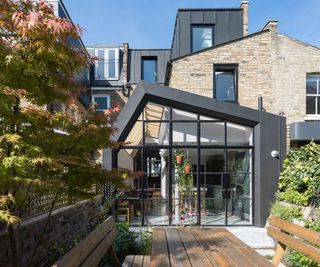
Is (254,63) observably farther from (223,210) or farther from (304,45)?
(223,210)

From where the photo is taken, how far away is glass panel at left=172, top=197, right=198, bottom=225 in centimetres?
1106

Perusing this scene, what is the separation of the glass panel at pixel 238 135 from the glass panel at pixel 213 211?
1801 mm

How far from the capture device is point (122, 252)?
258 inches

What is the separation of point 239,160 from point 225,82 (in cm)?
367

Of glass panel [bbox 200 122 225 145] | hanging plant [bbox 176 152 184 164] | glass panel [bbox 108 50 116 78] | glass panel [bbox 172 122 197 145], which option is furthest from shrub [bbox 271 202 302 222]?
glass panel [bbox 108 50 116 78]

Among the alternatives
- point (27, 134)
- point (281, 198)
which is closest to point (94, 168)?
point (27, 134)

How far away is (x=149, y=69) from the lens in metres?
24.5

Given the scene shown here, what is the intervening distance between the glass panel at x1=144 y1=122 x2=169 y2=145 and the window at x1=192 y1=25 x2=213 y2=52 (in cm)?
645

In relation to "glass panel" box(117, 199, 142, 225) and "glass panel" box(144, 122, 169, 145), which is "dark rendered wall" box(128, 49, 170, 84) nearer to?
"glass panel" box(144, 122, 169, 145)

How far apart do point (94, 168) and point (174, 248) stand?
4.02ft

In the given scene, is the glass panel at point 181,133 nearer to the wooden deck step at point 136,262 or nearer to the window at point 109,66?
the wooden deck step at point 136,262

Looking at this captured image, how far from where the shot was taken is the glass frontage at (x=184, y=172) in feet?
36.3

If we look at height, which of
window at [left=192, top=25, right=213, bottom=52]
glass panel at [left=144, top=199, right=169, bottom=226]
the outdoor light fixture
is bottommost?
glass panel at [left=144, top=199, right=169, bottom=226]

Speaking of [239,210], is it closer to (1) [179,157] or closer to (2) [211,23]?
(1) [179,157]
